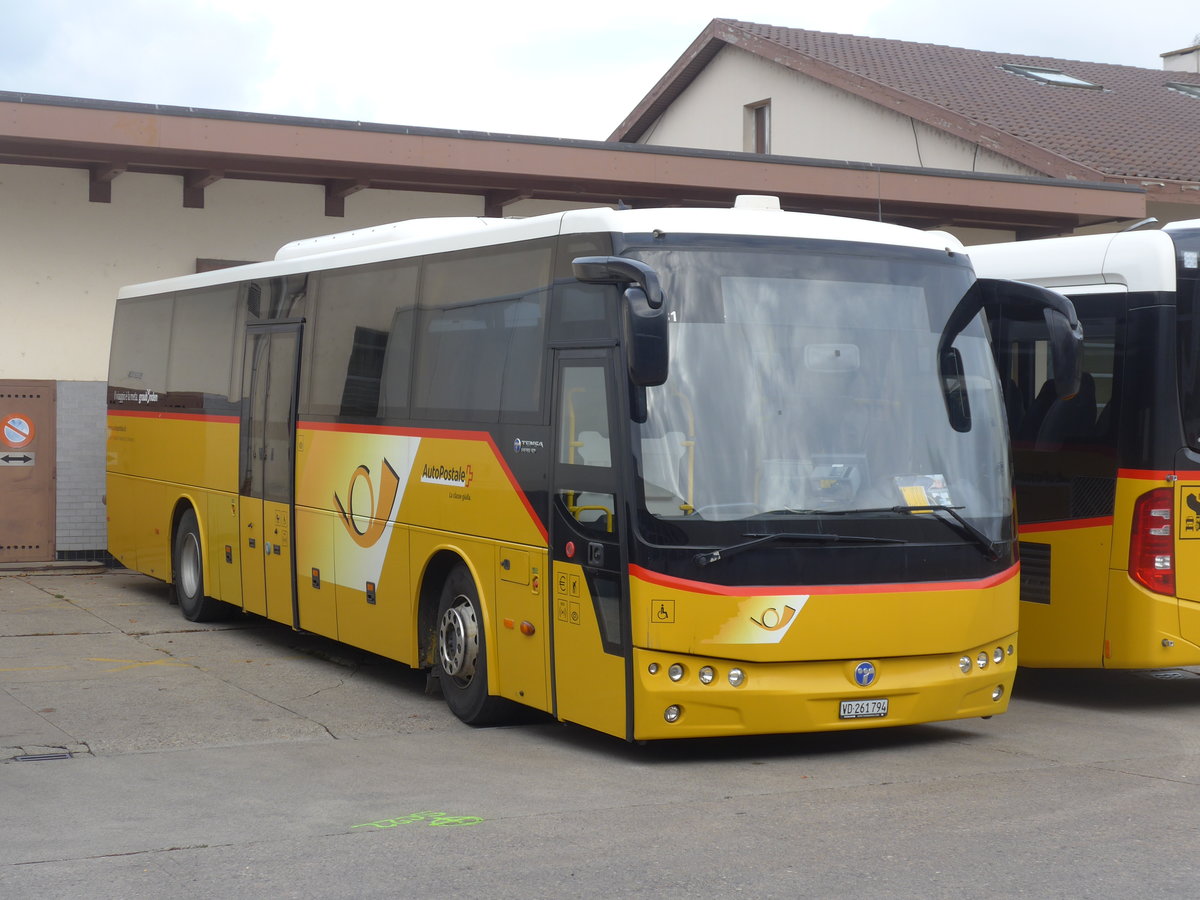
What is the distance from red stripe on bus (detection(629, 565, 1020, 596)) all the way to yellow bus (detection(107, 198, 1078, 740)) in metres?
0.01

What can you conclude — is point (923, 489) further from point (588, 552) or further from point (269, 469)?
point (269, 469)

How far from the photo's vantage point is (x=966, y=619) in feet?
27.1

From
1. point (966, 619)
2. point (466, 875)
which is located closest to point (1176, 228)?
point (966, 619)

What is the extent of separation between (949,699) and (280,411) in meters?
5.91

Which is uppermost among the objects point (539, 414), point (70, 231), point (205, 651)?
point (70, 231)

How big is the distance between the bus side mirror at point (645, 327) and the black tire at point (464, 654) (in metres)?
2.24

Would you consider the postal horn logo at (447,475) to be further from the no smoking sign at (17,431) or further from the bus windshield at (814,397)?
the no smoking sign at (17,431)

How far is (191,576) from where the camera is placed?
14141 millimetres

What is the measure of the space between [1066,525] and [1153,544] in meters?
0.63

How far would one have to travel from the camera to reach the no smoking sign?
16.9 m

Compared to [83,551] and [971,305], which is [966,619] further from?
[83,551]

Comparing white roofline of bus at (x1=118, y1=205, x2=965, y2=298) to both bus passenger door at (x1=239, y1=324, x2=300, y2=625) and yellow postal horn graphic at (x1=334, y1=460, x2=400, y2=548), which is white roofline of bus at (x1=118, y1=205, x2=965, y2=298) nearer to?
bus passenger door at (x1=239, y1=324, x2=300, y2=625)

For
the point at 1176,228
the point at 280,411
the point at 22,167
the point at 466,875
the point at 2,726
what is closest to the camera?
the point at 466,875

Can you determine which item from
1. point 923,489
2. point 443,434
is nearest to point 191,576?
point 443,434
